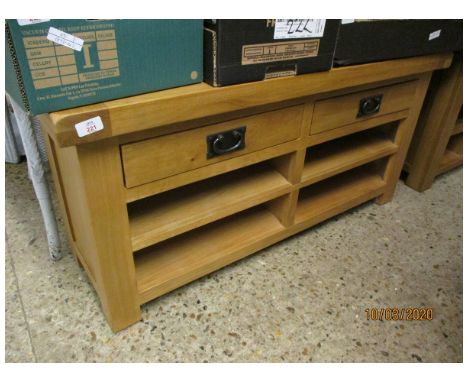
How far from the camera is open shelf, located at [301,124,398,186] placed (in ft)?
4.06

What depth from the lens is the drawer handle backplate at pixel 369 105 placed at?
1142 mm

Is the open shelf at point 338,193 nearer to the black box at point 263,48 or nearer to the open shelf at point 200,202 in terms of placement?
the open shelf at point 200,202

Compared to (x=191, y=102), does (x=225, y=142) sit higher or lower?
lower

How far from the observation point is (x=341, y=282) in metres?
1.19

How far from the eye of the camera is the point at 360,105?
1142 mm

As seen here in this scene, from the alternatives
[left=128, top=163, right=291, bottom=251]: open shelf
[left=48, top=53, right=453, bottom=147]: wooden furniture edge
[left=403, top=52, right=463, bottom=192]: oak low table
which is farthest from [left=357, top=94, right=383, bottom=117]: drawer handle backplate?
[left=403, top=52, right=463, bottom=192]: oak low table

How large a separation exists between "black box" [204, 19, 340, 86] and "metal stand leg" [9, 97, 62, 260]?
47 centimetres

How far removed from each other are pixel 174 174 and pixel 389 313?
74 centimetres

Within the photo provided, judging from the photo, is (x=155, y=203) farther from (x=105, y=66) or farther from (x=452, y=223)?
(x=452, y=223)

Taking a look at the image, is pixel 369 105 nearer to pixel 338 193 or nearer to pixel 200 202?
A: pixel 338 193

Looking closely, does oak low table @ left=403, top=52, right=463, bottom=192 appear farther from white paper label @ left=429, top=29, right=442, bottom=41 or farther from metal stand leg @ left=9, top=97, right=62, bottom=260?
metal stand leg @ left=9, top=97, right=62, bottom=260
